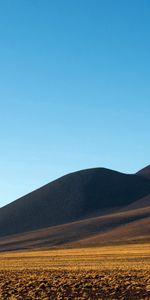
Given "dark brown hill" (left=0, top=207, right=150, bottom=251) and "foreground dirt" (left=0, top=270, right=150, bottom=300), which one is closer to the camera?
"foreground dirt" (left=0, top=270, right=150, bottom=300)

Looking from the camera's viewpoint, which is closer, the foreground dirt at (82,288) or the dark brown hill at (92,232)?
the foreground dirt at (82,288)

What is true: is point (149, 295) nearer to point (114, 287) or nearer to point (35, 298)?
point (114, 287)

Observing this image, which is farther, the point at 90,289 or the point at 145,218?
the point at 145,218

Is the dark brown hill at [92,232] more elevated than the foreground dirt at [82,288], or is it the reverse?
the dark brown hill at [92,232]

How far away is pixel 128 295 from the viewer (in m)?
22.5

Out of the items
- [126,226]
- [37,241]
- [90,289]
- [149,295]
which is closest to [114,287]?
[90,289]

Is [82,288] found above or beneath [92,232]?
beneath

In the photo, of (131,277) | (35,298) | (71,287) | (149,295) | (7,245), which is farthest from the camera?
(7,245)

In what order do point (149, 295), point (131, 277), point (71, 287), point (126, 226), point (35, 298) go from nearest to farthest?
1. point (149, 295)
2. point (35, 298)
3. point (71, 287)
4. point (131, 277)
5. point (126, 226)

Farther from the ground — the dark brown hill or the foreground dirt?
the dark brown hill

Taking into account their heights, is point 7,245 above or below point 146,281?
above

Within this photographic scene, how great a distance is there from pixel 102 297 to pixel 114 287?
2167 mm

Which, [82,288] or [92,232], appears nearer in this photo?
[82,288]

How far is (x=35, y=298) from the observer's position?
23719 mm
